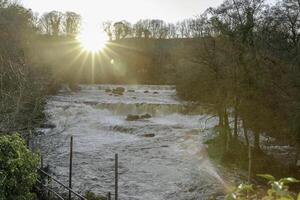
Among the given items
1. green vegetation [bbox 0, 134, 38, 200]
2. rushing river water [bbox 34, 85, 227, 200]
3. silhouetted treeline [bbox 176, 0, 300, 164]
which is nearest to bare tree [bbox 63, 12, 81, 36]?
rushing river water [bbox 34, 85, 227, 200]

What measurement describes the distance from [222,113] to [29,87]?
1102 centimetres

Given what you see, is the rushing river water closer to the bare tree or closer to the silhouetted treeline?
the silhouetted treeline

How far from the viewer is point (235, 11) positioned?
20859 millimetres

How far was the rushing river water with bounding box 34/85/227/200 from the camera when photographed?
15.9 metres

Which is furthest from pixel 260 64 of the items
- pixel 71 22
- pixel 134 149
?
pixel 71 22

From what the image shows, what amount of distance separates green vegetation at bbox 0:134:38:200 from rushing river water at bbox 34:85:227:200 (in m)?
5.85

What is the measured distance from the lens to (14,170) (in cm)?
877

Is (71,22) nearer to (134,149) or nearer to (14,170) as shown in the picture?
(134,149)

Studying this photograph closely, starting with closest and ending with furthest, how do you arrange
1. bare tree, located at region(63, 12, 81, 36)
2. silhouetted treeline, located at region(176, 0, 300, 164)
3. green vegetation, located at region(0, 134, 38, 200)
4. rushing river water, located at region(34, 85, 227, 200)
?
green vegetation, located at region(0, 134, 38, 200) < rushing river water, located at region(34, 85, 227, 200) < silhouetted treeline, located at region(176, 0, 300, 164) < bare tree, located at region(63, 12, 81, 36)

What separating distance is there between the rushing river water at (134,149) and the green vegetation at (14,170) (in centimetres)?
585

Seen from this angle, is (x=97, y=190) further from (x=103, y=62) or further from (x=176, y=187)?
(x=103, y=62)

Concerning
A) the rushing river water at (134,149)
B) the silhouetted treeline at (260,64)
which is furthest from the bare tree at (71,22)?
the silhouetted treeline at (260,64)

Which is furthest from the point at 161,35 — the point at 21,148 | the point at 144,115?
the point at 21,148

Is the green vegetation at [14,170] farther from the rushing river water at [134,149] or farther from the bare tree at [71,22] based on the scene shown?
the bare tree at [71,22]
